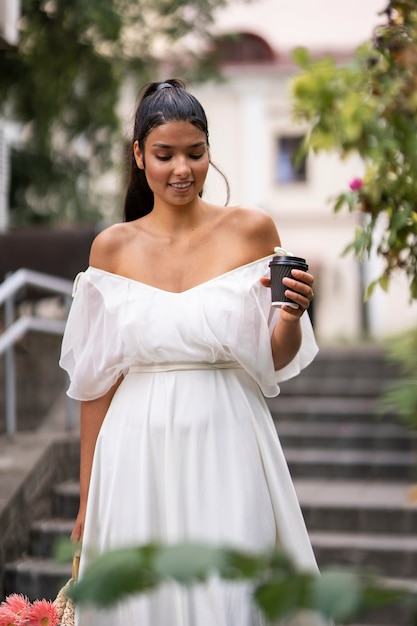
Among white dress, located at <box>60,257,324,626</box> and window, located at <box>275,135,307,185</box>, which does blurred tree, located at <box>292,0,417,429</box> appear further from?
window, located at <box>275,135,307,185</box>

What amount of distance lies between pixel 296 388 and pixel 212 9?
14.7ft

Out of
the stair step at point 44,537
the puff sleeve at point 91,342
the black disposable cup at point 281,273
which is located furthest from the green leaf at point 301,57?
the stair step at point 44,537

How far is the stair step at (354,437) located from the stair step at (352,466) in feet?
0.73

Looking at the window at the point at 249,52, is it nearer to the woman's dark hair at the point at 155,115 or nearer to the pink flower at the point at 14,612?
the woman's dark hair at the point at 155,115

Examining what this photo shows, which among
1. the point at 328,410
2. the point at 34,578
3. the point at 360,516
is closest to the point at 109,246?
the point at 34,578

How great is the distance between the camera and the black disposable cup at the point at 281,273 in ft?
8.11

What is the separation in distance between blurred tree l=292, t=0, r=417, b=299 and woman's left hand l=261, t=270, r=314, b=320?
96cm

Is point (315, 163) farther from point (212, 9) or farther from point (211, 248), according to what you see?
point (211, 248)

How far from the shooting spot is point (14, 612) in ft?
9.00

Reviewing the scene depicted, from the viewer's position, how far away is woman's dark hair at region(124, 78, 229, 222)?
8.66 feet

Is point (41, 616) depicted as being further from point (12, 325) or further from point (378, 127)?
point (12, 325)

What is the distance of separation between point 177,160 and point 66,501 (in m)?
3.69

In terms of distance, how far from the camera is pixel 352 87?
12.5 ft

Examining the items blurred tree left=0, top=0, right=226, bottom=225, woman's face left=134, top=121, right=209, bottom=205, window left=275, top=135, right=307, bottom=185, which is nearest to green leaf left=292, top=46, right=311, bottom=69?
woman's face left=134, top=121, right=209, bottom=205
